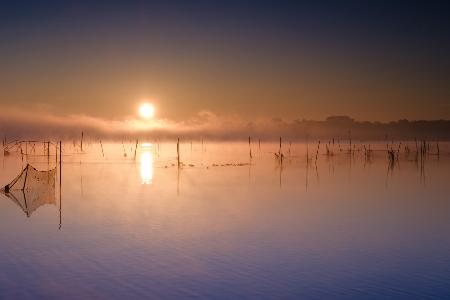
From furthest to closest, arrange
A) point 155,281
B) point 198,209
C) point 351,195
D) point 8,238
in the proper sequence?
point 351,195 → point 198,209 → point 8,238 → point 155,281

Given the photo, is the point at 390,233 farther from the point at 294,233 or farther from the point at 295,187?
the point at 295,187

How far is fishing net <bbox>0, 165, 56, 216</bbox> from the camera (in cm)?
2969

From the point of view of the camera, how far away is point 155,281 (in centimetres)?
1434

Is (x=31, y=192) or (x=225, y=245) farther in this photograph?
(x=31, y=192)

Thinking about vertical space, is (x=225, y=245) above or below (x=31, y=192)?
below

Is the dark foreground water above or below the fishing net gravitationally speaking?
below

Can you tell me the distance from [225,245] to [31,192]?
21588 millimetres

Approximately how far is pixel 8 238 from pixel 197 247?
8228mm

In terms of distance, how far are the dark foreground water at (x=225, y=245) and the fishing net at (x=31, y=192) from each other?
14.6 inches

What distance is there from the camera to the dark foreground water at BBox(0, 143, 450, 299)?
1384cm

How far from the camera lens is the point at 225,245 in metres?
19.0

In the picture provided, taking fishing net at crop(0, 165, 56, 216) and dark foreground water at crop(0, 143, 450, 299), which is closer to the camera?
dark foreground water at crop(0, 143, 450, 299)

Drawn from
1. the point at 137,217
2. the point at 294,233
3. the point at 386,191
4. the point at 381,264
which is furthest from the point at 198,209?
the point at 386,191

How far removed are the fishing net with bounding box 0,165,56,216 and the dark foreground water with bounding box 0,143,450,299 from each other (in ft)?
1.22
